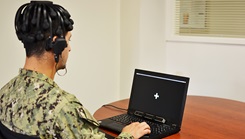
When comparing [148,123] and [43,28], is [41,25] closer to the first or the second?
[43,28]

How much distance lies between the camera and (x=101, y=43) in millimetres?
3195

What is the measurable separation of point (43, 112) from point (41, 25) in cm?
32

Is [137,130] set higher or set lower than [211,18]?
lower

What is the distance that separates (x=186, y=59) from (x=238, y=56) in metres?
0.57

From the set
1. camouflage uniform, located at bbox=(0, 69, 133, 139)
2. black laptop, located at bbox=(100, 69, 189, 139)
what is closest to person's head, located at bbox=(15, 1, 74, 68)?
camouflage uniform, located at bbox=(0, 69, 133, 139)

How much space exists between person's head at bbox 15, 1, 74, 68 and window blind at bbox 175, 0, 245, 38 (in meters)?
2.24

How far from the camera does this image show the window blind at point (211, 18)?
2.99 meters

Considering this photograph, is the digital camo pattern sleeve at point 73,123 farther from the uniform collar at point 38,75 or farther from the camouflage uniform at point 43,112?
the uniform collar at point 38,75

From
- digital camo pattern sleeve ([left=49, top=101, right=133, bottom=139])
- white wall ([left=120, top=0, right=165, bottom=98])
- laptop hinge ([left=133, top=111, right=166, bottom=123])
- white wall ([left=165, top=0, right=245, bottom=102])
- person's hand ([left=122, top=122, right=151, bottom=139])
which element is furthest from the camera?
white wall ([left=120, top=0, right=165, bottom=98])

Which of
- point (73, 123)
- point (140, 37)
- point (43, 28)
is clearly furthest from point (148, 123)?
point (140, 37)

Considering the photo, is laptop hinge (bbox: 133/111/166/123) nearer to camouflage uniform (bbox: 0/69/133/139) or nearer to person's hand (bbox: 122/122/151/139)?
person's hand (bbox: 122/122/151/139)

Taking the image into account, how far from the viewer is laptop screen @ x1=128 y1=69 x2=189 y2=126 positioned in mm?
1612

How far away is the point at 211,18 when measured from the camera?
10.4ft

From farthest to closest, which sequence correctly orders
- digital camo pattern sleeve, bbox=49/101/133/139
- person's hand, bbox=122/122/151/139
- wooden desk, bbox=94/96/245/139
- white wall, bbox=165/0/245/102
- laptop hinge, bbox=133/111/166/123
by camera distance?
white wall, bbox=165/0/245/102, laptop hinge, bbox=133/111/166/123, wooden desk, bbox=94/96/245/139, person's hand, bbox=122/122/151/139, digital camo pattern sleeve, bbox=49/101/133/139
